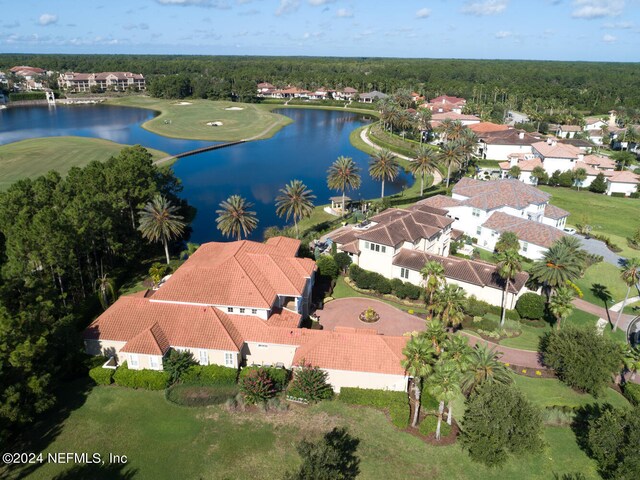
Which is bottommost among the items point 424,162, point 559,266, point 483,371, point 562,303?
point 483,371

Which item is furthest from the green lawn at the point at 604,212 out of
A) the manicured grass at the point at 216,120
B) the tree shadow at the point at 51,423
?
the manicured grass at the point at 216,120

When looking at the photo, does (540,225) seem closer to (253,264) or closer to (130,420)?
(253,264)

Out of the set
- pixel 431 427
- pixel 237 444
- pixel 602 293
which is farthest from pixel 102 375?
pixel 602 293

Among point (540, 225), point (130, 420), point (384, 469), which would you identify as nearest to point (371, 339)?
point (384, 469)

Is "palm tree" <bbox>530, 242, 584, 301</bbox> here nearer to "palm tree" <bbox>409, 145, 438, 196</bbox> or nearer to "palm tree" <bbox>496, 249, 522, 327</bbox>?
"palm tree" <bbox>496, 249, 522, 327</bbox>

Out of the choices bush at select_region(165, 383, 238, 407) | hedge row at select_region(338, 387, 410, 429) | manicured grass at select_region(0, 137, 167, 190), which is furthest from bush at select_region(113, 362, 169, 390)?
manicured grass at select_region(0, 137, 167, 190)

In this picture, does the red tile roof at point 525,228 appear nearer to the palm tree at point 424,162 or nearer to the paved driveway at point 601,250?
the paved driveway at point 601,250

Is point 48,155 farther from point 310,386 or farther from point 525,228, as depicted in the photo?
point 525,228
